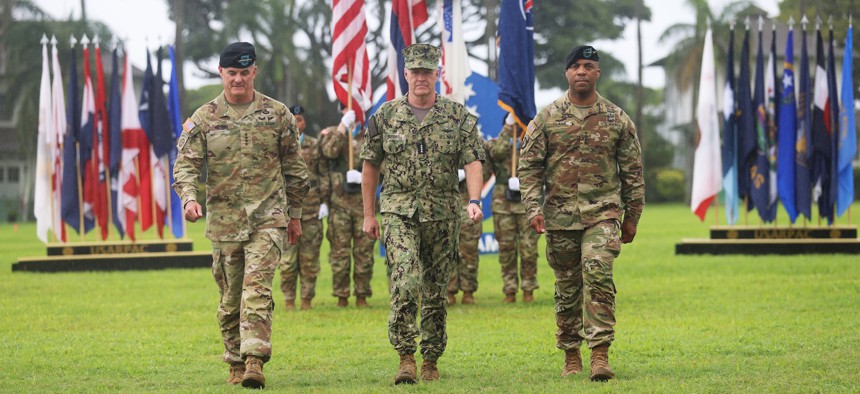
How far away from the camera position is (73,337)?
11383 millimetres

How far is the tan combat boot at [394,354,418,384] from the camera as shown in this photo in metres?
7.98

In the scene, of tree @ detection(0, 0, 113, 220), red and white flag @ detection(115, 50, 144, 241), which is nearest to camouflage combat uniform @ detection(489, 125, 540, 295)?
red and white flag @ detection(115, 50, 144, 241)

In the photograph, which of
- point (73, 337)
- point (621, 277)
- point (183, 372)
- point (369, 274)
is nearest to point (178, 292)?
point (369, 274)

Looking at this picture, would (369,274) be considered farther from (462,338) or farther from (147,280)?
(147,280)

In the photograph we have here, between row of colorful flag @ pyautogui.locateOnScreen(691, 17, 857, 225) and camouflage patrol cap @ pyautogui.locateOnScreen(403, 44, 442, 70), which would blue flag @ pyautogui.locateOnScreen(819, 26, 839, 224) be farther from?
camouflage patrol cap @ pyautogui.locateOnScreen(403, 44, 442, 70)

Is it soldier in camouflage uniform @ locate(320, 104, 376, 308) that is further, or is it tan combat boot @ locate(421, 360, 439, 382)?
soldier in camouflage uniform @ locate(320, 104, 376, 308)

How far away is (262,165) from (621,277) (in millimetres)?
10411

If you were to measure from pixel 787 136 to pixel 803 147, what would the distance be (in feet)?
1.10

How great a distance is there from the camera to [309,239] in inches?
546

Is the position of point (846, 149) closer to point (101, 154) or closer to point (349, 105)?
point (349, 105)

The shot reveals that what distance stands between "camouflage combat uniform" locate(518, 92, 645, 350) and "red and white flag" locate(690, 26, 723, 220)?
13425mm

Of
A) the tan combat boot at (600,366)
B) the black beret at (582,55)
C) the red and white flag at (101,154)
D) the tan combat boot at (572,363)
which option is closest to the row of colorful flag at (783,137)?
the red and white flag at (101,154)

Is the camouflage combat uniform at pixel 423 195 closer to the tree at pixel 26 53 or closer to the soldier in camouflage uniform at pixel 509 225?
the soldier in camouflage uniform at pixel 509 225

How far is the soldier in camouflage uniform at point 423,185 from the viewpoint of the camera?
816 cm
